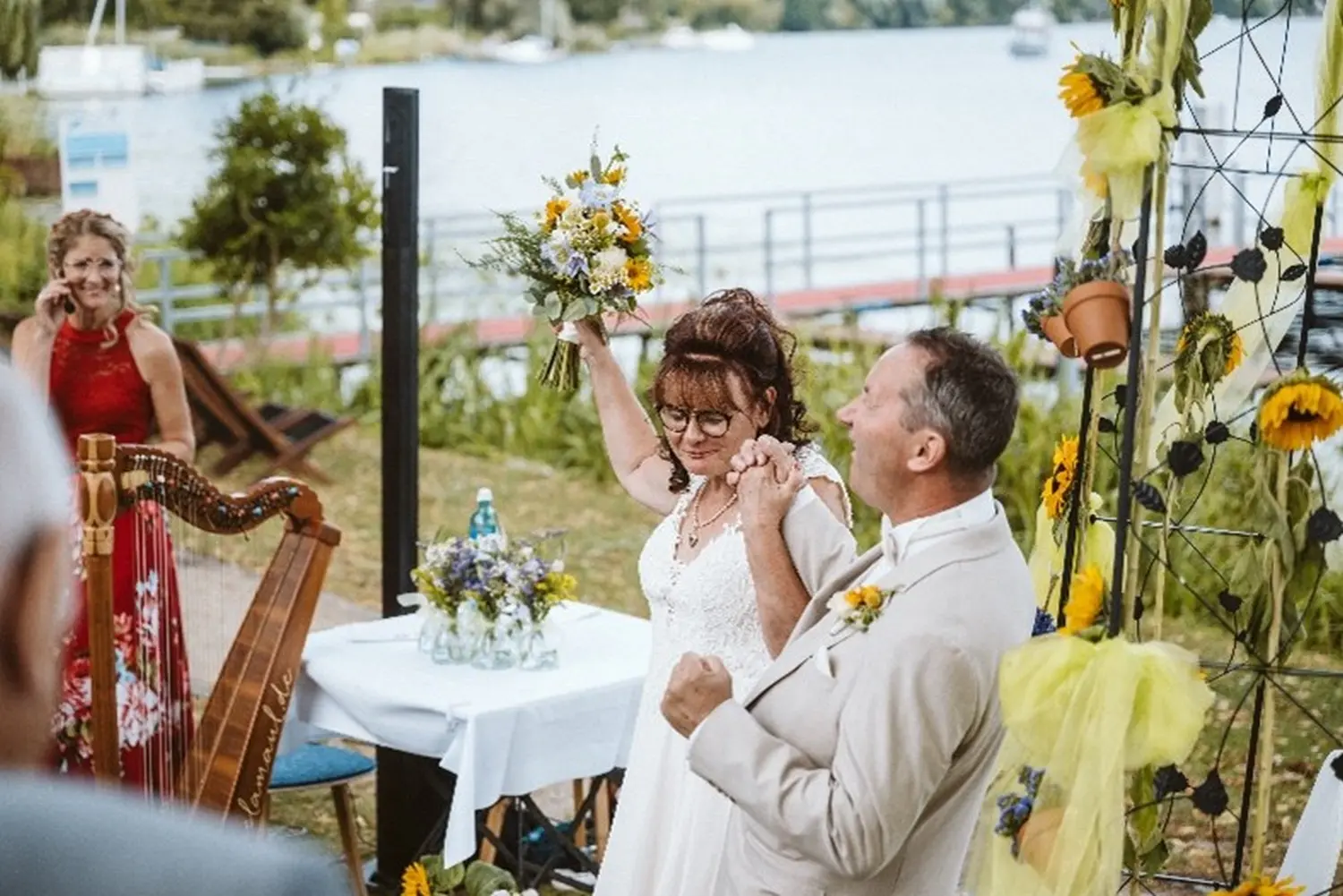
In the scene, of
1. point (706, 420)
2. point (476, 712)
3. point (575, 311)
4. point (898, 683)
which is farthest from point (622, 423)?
point (898, 683)

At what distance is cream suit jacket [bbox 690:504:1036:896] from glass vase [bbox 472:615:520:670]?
1672mm

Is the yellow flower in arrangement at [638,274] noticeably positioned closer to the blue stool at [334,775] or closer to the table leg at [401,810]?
the blue stool at [334,775]

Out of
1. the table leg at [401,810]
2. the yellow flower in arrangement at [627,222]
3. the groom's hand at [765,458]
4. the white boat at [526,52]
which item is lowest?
the table leg at [401,810]

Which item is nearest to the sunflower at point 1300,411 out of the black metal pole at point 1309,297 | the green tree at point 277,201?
the black metal pole at point 1309,297

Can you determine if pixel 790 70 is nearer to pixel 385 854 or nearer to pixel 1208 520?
pixel 1208 520

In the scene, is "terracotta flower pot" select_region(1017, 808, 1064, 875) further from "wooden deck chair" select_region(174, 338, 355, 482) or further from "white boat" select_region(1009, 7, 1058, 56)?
"white boat" select_region(1009, 7, 1058, 56)

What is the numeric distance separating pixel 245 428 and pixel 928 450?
7.61m

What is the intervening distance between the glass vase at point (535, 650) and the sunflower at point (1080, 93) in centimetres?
192

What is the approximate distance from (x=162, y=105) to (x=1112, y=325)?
10.6m

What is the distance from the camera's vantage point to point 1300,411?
2.57m

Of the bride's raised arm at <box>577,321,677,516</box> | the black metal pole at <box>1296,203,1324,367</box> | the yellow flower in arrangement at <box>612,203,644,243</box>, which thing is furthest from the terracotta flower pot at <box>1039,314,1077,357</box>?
the yellow flower in arrangement at <box>612,203,644,243</box>

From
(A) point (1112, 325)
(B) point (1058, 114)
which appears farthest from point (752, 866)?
(B) point (1058, 114)

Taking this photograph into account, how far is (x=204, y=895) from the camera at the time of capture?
726 millimetres

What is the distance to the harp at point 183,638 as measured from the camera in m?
3.72
